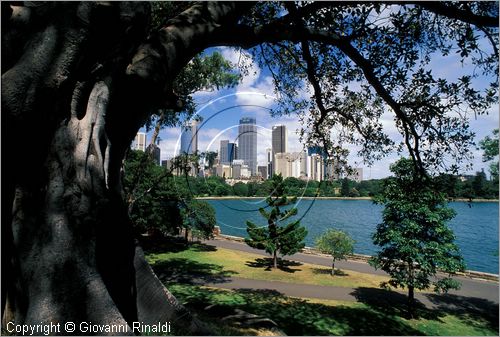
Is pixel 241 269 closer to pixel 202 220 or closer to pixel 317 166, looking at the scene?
pixel 202 220

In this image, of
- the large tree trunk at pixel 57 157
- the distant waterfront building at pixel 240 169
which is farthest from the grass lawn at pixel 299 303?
the distant waterfront building at pixel 240 169

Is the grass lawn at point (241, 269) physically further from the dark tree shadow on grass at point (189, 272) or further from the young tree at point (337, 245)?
the young tree at point (337, 245)

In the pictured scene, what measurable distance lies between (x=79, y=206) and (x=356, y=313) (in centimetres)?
1575

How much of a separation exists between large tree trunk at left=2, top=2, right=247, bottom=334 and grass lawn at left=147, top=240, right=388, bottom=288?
17.8m

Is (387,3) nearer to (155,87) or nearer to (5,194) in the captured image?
(155,87)

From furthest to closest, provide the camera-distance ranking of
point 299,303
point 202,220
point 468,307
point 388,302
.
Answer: point 202,220
point 388,302
point 468,307
point 299,303

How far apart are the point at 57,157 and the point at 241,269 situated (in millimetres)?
24831

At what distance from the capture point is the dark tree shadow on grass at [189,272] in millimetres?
20000

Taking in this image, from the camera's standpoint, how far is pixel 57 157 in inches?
126

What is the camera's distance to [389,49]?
7.86m

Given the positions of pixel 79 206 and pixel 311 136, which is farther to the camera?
pixel 311 136

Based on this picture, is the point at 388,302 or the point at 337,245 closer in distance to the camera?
the point at 388,302

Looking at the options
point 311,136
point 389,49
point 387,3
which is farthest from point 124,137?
point 311,136

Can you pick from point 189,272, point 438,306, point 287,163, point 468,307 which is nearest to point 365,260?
point 438,306
